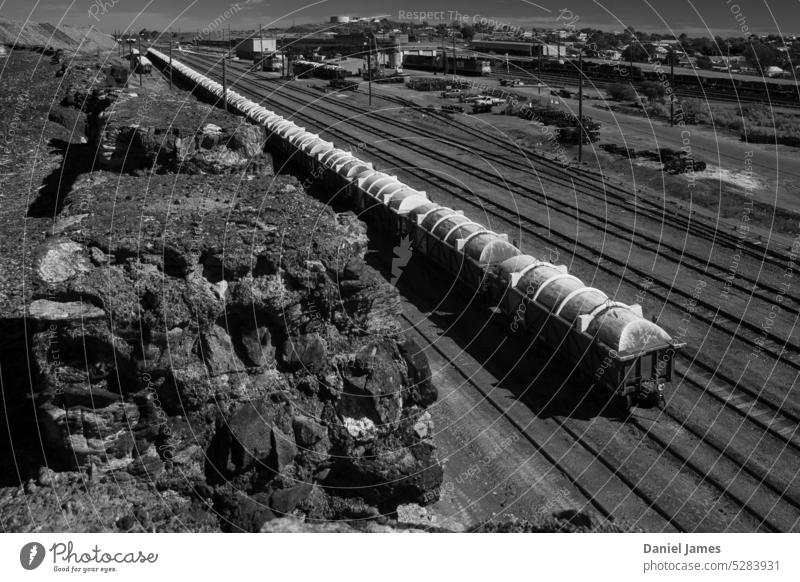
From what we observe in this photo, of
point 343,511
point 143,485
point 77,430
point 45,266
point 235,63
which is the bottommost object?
point 343,511

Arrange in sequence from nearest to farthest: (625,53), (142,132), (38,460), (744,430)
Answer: (38,460) → (744,430) → (142,132) → (625,53)

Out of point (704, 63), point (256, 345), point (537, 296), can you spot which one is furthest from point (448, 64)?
point (256, 345)

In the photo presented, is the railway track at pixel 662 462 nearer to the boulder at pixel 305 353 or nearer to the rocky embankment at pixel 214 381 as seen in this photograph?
the rocky embankment at pixel 214 381

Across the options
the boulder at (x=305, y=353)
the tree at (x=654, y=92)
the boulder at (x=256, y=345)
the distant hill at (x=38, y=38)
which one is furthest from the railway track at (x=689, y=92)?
the distant hill at (x=38, y=38)

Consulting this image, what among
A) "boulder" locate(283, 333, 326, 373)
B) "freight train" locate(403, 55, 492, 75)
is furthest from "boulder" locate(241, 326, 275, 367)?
"freight train" locate(403, 55, 492, 75)

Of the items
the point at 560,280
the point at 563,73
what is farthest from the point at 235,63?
the point at 560,280

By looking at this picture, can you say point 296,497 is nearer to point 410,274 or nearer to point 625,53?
point 410,274

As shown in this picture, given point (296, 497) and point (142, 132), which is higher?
point (142, 132)
